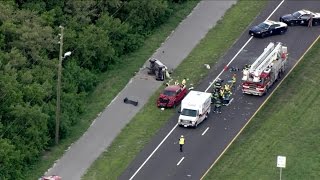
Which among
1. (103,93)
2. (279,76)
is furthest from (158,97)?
(279,76)

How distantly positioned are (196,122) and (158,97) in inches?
257

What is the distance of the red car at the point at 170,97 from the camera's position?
3819 inches

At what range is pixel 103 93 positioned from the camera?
327 feet

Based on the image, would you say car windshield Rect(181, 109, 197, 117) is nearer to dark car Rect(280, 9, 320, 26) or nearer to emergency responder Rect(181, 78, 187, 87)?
emergency responder Rect(181, 78, 187, 87)

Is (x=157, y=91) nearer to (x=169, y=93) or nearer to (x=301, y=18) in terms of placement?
(x=169, y=93)

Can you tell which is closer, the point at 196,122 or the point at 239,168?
the point at 239,168

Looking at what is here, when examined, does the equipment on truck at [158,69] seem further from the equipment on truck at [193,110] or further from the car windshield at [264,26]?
the car windshield at [264,26]

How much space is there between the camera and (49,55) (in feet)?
324

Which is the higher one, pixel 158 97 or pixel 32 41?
pixel 32 41

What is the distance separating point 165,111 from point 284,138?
445 inches

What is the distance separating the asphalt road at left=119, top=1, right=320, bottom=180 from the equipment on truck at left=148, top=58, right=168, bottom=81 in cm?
373

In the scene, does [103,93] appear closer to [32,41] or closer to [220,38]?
[32,41]

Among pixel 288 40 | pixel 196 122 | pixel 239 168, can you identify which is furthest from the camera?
pixel 288 40

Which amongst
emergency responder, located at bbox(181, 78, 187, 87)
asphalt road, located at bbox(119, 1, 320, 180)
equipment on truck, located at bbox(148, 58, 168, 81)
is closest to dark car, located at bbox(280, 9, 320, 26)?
asphalt road, located at bbox(119, 1, 320, 180)
